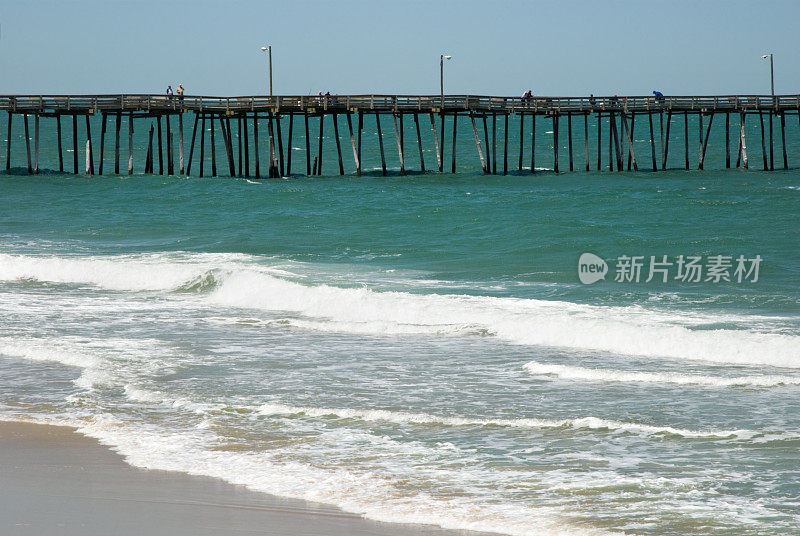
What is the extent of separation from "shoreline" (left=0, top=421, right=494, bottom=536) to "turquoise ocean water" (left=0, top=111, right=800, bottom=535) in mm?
193

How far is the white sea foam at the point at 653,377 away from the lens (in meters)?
9.20

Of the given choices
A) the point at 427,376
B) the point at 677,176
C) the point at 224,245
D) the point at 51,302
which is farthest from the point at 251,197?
the point at 427,376

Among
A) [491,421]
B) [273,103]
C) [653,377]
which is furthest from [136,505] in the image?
[273,103]

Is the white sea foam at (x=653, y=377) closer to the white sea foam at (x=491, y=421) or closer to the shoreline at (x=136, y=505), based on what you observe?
the white sea foam at (x=491, y=421)

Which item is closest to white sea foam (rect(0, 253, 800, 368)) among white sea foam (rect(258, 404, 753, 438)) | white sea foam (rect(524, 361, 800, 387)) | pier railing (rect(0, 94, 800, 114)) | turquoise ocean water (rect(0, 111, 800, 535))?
turquoise ocean water (rect(0, 111, 800, 535))

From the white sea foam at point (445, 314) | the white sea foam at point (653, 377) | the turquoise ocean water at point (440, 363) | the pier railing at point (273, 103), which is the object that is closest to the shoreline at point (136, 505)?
the turquoise ocean water at point (440, 363)

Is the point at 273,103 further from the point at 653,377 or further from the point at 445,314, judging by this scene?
the point at 653,377

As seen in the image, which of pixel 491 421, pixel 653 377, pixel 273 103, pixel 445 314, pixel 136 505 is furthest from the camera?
pixel 273 103

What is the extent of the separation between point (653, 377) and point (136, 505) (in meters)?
5.74

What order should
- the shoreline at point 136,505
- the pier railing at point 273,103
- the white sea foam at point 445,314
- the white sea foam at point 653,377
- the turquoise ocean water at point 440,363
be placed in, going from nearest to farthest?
the shoreline at point 136,505, the turquoise ocean water at point 440,363, the white sea foam at point 653,377, the white sea foam at point 445,314, the pier railing at point 273,103

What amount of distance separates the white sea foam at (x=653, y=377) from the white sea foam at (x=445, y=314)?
1.13 m

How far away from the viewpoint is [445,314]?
1344cm

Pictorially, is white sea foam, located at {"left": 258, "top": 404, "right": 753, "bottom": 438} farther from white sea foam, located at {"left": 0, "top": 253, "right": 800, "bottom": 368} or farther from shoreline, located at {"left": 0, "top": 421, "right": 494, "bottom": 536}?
white sea foam, located at {"left": 0, "top": 253, "right": 800, "bottom": 368}

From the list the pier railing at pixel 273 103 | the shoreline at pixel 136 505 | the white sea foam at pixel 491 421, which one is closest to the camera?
the shoreline at pixel 136 505
